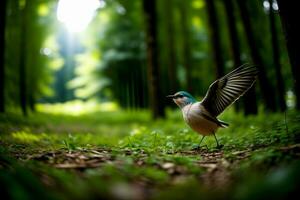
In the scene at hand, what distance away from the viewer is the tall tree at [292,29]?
440 centimetres

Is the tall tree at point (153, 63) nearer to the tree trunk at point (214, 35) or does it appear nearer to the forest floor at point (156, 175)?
the tree trunk at point (214, 35)

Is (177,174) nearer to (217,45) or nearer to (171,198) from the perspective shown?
(171,198)

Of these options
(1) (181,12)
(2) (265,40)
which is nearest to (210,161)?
(2) (265,40)

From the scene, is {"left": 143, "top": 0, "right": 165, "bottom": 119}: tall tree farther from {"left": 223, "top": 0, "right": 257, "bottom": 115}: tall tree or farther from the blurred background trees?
{"left": 223, "top": 0, "right": 257, "bottom": 115}: tall tree

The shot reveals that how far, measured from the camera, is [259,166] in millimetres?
3229

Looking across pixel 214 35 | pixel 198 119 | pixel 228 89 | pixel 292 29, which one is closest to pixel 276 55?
pixel 214 35

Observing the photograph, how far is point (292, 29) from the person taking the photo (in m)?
4.48

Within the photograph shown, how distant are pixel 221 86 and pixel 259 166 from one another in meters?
2.10

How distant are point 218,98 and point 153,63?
8952mm

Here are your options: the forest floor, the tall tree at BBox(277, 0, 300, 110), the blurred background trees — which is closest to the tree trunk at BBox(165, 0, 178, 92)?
the blurred background trees

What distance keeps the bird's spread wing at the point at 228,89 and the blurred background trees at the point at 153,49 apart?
0.71 metres

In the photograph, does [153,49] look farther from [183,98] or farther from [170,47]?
[183,98]

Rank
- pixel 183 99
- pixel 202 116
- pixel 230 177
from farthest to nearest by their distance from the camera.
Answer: pixel 183 99 → pixel 202 116 → pixel 230 177

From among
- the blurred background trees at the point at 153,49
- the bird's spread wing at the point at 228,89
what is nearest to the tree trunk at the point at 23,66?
the blurred background trees at the point at 153,49
